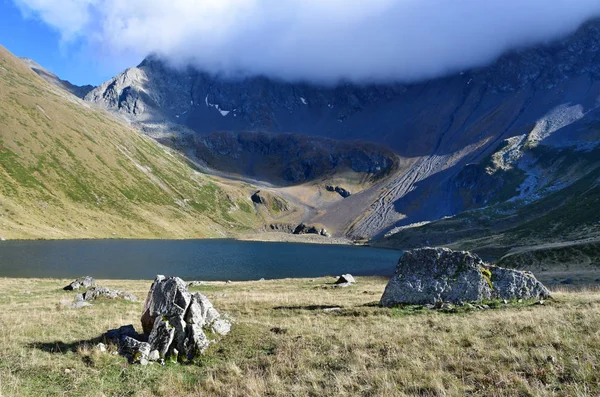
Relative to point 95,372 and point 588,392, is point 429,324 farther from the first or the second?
point 95,372

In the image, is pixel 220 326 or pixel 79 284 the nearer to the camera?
pixel 220 326

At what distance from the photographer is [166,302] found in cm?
1569

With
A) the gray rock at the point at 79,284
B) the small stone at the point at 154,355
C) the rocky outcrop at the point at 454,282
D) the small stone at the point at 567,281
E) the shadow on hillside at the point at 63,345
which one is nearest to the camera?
the small stone at the point at 154,355

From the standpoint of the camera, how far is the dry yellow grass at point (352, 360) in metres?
9.72

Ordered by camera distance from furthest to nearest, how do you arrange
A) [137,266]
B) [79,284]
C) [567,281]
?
[137,266] → [79,284] → [567,281]

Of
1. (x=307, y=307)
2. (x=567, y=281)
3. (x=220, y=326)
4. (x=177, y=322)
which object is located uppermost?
(x=177, y=322)

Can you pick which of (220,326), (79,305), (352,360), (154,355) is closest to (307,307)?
(220,326)

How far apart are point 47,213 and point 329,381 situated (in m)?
181

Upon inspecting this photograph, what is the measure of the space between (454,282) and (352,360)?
1331 centimetres

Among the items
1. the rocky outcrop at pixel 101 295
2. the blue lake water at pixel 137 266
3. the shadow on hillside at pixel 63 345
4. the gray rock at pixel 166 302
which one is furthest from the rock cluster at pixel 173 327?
the blue lake water at pixel 137 266

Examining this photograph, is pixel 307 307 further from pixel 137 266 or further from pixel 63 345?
pixel 137 266

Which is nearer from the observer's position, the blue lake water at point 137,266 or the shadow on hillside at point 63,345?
the shadow on hillside at point 63,345

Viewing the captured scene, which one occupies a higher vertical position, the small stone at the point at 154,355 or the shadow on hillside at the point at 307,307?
the small stone at the point at 154,355

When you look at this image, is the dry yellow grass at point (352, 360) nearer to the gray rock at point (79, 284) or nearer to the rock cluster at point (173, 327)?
the rock cluster at point (173, 327)
